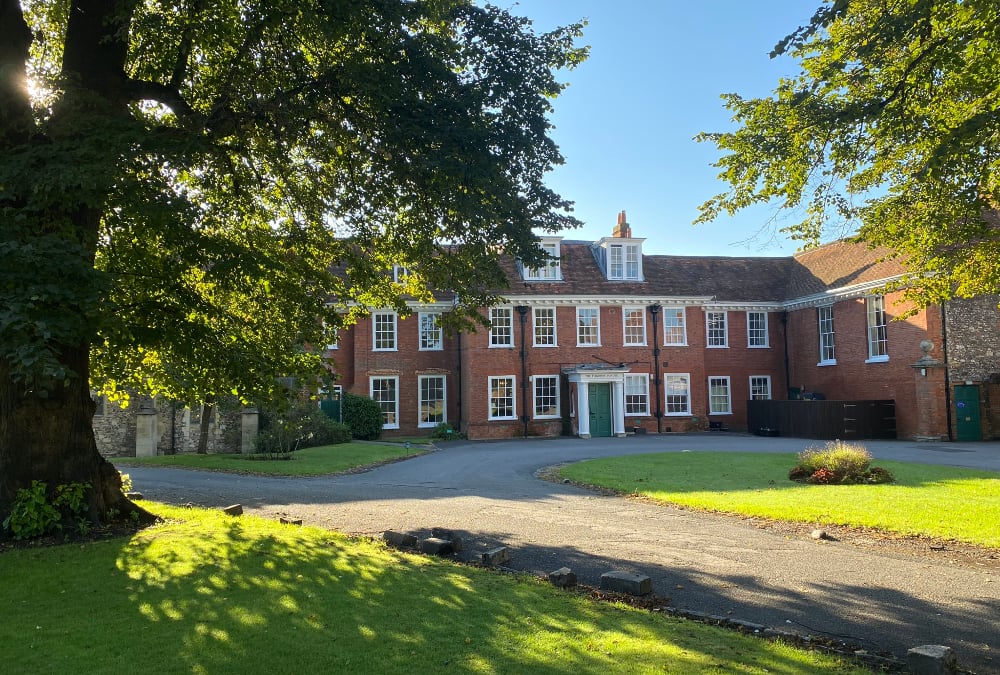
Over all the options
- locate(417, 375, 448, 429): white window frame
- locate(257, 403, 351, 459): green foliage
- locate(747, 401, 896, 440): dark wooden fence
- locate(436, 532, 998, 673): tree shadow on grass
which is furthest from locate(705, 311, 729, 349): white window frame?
locate(436, 532, 998, 673): tree shadow on grass

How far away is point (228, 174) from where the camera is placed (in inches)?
470

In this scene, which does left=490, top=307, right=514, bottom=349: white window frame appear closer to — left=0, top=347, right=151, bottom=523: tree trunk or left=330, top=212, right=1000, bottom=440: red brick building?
left=330, top=212, right=1000, bottom=440: red brick building

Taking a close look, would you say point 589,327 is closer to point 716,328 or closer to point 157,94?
point 716,328

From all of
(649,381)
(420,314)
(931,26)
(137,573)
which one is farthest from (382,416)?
(931,26)

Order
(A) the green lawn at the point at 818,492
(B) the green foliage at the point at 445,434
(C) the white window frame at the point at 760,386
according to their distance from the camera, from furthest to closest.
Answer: (C) the white window frame at the point at 760,386 → (B) the green foliage at the point at 445,434 → (A) the green lawn at the point at 818,492

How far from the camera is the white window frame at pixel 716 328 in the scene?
35.9 metres

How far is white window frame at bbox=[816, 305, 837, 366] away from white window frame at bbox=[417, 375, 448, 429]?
1862 centimetres

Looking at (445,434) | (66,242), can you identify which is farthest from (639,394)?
(66,242)

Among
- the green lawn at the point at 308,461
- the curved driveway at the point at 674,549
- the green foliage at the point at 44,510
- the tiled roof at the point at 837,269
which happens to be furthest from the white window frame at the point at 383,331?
the green foliage at the point at 44,510

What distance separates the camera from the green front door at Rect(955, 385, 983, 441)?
2662 centimetres

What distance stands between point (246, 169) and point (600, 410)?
23.3m

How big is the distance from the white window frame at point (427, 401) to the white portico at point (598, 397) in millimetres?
6051

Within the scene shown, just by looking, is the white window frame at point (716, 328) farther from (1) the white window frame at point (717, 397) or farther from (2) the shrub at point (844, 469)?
(2) the shrub at point (844, 469)

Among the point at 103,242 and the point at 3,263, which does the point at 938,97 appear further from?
the point at 103,242
